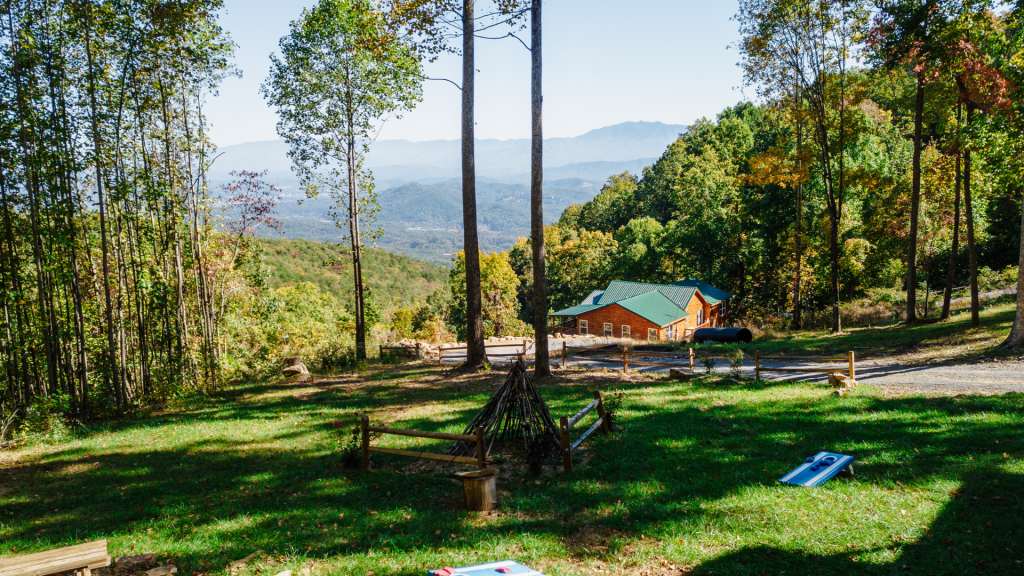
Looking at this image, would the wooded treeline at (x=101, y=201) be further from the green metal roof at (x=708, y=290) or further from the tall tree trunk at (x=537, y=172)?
the green metal roof at (x=708, y=290)

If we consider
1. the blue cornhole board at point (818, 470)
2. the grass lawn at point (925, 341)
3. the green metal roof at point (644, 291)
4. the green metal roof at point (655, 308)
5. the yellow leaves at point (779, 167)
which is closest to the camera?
the blue cornhole board at point (818, 470)

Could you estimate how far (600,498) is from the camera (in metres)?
6.29

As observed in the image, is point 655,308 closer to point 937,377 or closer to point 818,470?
point 937,377

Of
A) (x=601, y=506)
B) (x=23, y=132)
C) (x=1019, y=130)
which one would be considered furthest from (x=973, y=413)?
(x=23, y=132)

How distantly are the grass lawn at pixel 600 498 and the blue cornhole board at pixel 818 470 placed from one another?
0.46 feet

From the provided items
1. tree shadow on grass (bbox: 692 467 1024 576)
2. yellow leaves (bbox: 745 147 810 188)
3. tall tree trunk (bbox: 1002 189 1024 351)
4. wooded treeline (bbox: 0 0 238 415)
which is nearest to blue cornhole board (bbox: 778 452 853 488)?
tree shadow on grass (bbox: 692 467 1024 576)

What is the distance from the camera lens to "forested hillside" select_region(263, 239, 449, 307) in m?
66.8

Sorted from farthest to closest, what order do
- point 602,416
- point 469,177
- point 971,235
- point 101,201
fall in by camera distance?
point 971,235 → point 469,177 → point 101,201 → point 602,416

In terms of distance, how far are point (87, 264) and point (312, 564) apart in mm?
13612

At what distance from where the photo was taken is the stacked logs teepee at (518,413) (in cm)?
782

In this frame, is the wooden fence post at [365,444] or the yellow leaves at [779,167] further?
the yellow leaves at [779,167]

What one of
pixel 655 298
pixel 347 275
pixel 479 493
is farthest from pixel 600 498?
pixel 347 275

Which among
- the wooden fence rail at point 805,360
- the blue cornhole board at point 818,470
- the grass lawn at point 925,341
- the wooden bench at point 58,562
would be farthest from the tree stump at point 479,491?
the grass lawn at point 925,341

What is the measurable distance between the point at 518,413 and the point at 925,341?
622 inches
